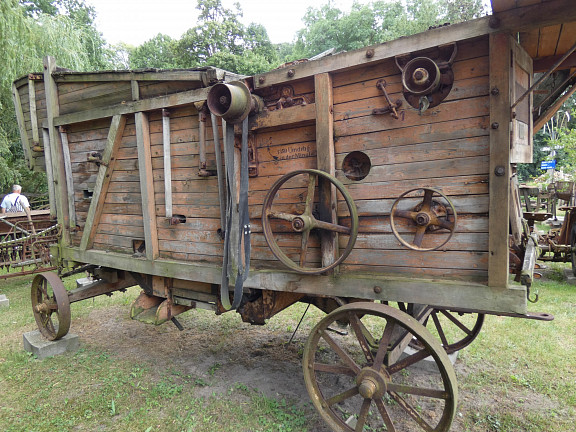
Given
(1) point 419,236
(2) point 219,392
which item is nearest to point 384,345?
(1) point 419,236

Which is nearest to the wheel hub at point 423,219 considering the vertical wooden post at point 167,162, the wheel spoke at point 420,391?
the wheel spoke at point 420,391

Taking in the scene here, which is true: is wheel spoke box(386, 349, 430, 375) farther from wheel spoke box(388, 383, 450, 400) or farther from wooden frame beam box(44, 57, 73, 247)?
wooden frame beam box(44, 57, 73, 247)

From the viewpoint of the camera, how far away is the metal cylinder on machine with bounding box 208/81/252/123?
2.63 meters

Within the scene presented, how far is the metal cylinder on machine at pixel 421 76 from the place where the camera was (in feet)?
7.27

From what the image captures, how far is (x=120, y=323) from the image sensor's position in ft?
18.5

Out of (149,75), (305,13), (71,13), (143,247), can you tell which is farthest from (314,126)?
(305,13)

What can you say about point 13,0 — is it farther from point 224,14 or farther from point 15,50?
point 224,14

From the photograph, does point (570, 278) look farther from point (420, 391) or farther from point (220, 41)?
point (220, 41)

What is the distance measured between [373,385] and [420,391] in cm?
30

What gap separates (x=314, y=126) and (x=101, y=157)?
2.75 metres

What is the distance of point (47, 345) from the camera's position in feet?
14.4

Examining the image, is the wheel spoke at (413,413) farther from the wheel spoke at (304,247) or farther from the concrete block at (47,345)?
the concrete block at (47,345)

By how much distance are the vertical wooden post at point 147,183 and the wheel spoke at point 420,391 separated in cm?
263

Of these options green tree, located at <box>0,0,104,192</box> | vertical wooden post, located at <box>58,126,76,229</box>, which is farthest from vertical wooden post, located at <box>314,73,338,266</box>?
green tree, located at <box>0,0,104,192</box>
